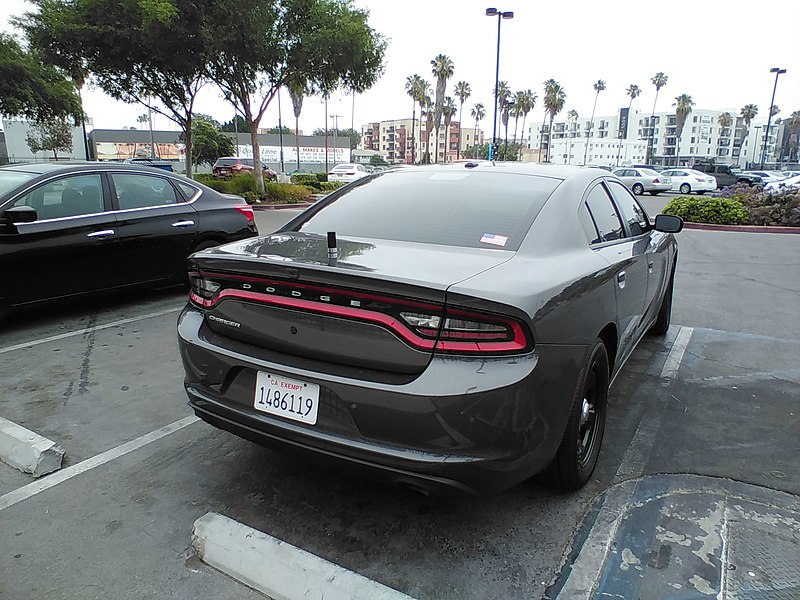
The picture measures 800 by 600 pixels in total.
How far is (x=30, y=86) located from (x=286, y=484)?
23614mm

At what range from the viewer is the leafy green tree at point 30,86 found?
2025 centimetres

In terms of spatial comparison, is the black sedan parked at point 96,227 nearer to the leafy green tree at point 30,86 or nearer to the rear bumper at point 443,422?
the rear bumper at point 443,422

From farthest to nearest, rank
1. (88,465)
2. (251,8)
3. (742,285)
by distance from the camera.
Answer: (251,8) < (742,285) < (88,465)

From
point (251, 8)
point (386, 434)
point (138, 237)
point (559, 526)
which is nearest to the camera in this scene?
point (386, 434)

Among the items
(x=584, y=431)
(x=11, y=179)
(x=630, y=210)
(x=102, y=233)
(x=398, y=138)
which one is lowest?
(x=584, y=431)

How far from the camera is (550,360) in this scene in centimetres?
228

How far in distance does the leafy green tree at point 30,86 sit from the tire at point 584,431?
21828 mm

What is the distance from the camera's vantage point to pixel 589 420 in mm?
2955

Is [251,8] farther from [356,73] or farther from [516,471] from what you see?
[516,471]

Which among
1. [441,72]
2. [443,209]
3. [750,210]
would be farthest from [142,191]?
[441,72]

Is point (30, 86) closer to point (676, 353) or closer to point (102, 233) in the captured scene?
point (102, 233)

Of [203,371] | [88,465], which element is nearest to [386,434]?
[203,371]

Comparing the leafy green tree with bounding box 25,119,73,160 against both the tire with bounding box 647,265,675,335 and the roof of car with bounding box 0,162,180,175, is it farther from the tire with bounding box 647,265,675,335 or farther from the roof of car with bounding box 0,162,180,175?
the tire with bounding box 647,265,675,335

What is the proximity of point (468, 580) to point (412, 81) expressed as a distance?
296 ft
